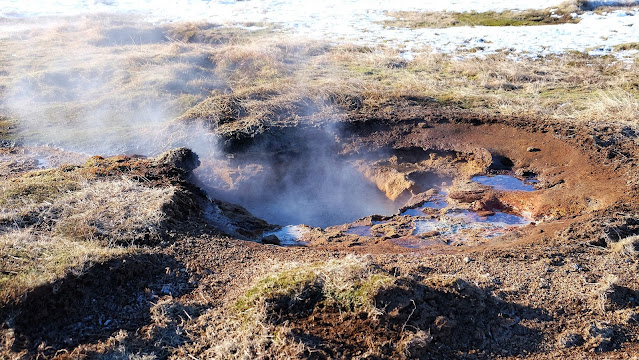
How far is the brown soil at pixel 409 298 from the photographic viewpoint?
3979 millimetres

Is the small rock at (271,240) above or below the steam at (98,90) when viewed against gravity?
below

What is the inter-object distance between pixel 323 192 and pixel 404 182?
1.67 m

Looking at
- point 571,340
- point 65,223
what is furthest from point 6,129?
point 571,340

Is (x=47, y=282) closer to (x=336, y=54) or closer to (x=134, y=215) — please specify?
(x=134, y=215)

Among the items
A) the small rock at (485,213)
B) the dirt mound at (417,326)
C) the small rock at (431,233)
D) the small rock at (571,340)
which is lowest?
the small rock at (485,213)

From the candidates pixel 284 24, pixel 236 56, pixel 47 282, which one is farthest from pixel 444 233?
pixel 284 24

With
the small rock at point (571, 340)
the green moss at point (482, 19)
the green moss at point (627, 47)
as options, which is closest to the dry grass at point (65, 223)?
the small rock at point (571, 340)

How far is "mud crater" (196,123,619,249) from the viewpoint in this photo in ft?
23.8

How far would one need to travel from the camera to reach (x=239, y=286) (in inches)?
188

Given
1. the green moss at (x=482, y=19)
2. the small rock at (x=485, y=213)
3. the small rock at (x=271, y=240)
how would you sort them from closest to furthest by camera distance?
the small rock at (x=271, y=240) < the small rock at (x=485, y=213) < the green moss at (x=482, y=19)

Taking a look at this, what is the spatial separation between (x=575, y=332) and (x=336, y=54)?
1340cm

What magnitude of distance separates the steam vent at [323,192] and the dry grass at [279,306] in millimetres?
20

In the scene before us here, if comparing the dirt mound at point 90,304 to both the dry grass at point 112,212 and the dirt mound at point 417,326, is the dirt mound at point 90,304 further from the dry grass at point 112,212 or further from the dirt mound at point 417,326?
the dirt mound at point 417,326

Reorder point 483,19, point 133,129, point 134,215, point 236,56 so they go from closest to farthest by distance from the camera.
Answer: point 134,215 < point 133,129 < point 236,56 < point 483,19
